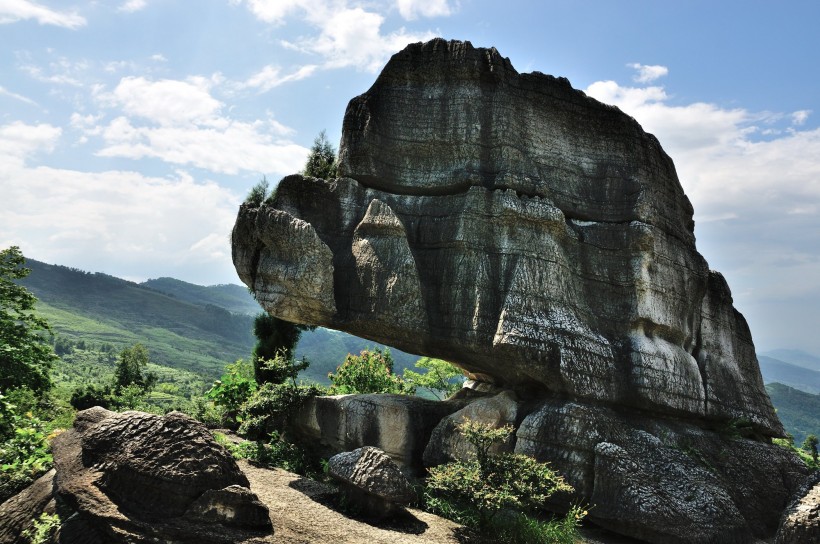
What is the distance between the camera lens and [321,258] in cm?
1462

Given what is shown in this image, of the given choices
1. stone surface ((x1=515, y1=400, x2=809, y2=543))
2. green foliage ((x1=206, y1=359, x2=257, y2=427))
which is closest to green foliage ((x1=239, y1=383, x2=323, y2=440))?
green foliage ((x1=206, y1=359, x2=257, y2=427))

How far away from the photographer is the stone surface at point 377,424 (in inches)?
577

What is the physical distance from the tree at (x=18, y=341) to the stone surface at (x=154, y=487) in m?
5.61

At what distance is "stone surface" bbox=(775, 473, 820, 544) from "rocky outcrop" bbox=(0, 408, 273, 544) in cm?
964

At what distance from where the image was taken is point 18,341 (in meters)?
14.8

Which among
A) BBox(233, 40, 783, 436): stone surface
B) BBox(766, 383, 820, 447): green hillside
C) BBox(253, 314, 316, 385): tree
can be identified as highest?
BBox(233, 40, 783, 436): stone surface

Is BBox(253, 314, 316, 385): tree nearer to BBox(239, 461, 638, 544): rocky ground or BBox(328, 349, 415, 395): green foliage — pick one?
BBox(328, 349, 415, 395): green foliage

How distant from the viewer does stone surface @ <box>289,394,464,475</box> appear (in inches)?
577

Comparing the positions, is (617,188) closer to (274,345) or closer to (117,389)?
(274,345)

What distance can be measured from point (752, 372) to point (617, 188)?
758 centimetres

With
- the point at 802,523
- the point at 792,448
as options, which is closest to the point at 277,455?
the point at 802,523

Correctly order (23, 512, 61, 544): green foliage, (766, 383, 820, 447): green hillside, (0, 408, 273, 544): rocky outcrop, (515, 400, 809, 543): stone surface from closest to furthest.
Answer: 1. (0, 408, 273, 544): rocky outcrop
2. (23, 512, 61, 544): green foliage
3. (515, 400, 809, 543): stone surface
4. (766, 383, 820, 447): green hillside

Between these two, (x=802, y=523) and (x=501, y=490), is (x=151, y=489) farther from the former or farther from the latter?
(x=802, y=523)

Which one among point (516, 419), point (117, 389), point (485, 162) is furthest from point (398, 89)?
point (117, 389)
